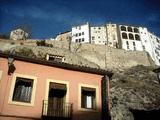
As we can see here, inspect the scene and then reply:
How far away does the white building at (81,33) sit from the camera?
80812mm

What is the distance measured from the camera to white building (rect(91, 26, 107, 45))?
8262 centimetres

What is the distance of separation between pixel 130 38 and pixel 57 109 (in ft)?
228

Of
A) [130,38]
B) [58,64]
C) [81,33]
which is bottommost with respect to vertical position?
[58,64]

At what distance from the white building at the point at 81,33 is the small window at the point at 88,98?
203 feet

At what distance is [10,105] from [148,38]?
7382cm

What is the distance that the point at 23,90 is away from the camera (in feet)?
55.2

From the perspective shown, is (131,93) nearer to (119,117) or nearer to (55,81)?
(119,117)

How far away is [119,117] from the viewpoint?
24.5 m

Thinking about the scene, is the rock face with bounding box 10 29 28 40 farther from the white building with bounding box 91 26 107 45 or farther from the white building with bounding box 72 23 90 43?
the white building with bounding box 91 26 107 45

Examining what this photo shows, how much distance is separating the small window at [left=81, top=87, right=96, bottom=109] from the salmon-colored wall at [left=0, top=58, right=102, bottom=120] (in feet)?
1.53

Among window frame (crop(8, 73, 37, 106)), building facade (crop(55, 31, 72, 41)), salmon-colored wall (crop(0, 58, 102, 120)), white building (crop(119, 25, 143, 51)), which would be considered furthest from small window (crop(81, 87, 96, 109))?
building facade (crop(55, 31, 72, 41))

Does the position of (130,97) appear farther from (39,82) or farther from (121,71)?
(121,71)

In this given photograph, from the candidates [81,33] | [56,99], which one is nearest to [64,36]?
[81,33]

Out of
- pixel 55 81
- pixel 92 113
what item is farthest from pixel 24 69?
pixel 92 113
